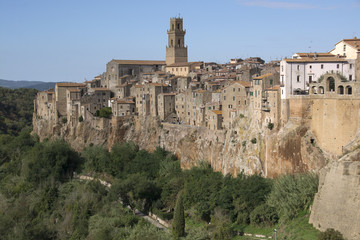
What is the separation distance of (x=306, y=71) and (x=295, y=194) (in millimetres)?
11726

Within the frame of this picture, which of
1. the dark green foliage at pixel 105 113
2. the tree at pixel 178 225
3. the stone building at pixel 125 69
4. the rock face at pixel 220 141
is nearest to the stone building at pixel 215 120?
the rock face at pixel 220 141

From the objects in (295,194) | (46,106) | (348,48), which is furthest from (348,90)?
(46,106)

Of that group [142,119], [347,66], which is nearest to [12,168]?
[142,119]

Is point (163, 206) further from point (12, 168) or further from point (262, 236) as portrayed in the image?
point (12, 168)

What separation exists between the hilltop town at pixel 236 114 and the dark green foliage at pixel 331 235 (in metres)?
0.70

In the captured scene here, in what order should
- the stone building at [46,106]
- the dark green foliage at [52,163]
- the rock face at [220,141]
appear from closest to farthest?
the rock face at [220,141] < the dark green foliage at [52,163] < the stone building at [46,106]

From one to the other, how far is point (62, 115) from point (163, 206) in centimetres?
2987

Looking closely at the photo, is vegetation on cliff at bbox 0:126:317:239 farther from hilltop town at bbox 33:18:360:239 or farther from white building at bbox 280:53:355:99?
white building at bbox 280:53:355:99

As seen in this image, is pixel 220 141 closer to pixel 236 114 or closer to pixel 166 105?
pixel 236 114

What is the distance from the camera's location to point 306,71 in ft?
156

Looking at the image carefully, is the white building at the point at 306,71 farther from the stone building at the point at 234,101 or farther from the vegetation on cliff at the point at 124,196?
the vegetation on cliff at the point at 124,196

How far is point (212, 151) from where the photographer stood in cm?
5609

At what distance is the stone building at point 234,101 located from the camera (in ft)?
179

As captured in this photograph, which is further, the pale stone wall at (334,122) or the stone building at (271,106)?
the stone building at (271,106)
